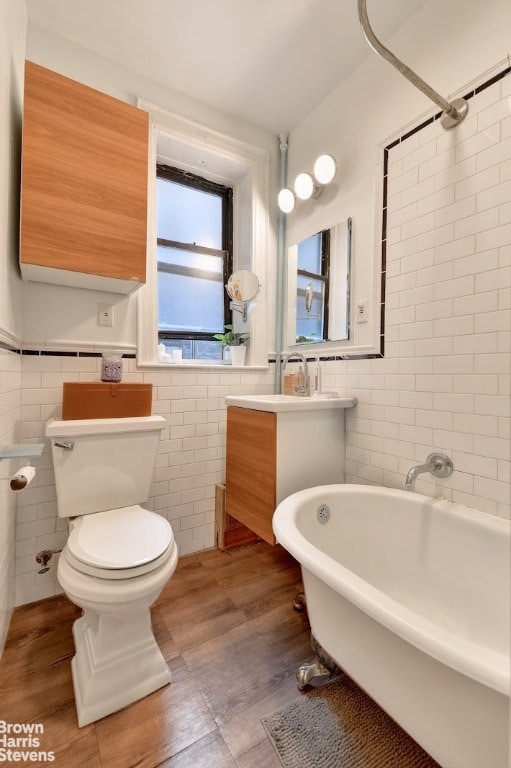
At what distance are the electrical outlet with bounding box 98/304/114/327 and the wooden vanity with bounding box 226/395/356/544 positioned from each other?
0.74 m

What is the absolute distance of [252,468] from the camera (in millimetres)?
1621

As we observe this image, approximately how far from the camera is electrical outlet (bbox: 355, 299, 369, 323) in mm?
1656

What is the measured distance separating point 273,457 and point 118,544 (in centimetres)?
70

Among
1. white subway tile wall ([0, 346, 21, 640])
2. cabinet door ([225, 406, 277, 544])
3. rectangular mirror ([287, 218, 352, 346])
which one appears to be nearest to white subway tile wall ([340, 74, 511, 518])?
rectangular mirror ([287, 218, 352, 346])

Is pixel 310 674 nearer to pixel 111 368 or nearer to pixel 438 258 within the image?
pixel 111 368

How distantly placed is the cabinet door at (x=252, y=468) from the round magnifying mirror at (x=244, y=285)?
76 centimetres

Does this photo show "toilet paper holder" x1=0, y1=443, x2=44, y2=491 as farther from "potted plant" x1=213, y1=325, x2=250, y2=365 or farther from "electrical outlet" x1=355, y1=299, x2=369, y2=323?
"electrical outlet" x1=355, y1=299, x2=369, y2=323

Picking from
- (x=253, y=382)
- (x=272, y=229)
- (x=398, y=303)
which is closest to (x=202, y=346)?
(x=253, y=382)

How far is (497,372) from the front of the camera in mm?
1161

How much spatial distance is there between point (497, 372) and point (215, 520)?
164cm

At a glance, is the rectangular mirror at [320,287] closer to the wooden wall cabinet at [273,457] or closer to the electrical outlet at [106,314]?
the wooden wall cabinet at [273,457]

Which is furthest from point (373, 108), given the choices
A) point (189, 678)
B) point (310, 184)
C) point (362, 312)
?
point (189, 678)

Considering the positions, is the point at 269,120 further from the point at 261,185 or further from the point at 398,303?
the point at 398,303

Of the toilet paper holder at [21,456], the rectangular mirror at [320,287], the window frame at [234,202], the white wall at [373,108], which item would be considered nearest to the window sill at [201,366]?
the window frame at [234,202]
